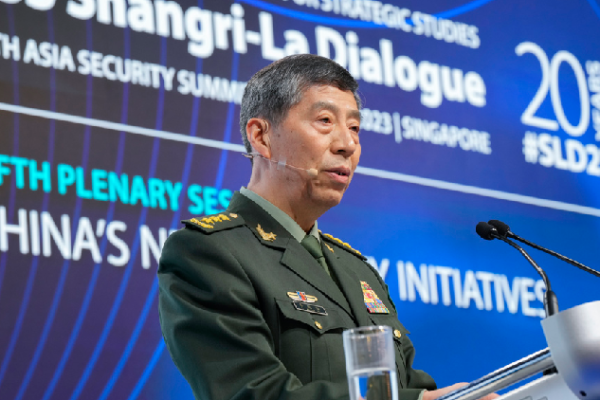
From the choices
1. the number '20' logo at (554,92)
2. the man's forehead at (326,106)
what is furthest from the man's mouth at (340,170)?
the number '20' logo at (554,92)

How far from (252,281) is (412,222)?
196 centimetres

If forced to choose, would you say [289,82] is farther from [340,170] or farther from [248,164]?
[248,164]

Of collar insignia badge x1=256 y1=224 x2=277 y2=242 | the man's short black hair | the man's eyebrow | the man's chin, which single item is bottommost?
collar insignia badge x1=256 y1=224 x2=277 y2=242

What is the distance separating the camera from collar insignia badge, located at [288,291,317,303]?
2025 millimetres

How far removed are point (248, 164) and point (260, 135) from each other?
1.03 metres

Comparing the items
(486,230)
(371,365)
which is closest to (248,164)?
(486,230)

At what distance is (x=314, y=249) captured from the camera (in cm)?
229

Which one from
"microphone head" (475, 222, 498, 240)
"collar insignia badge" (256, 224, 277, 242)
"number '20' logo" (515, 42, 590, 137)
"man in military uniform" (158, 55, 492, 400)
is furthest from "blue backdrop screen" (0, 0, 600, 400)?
"microphone head" (475, 222, 498, 240)

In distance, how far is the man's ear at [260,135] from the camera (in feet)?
7.76

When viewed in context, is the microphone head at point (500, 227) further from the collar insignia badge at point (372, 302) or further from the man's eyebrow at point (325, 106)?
the man's eyebrow at point (325, 106)

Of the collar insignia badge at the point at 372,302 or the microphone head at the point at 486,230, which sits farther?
the collar insignia badge at the point at 372,302

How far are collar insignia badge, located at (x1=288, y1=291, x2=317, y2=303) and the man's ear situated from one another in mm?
473

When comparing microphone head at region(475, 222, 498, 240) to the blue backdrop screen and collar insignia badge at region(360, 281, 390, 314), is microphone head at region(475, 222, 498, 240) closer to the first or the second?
collar insignia badge at region(360, 281, 390, 314)

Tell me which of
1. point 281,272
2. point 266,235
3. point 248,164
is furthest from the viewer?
point 248,164
